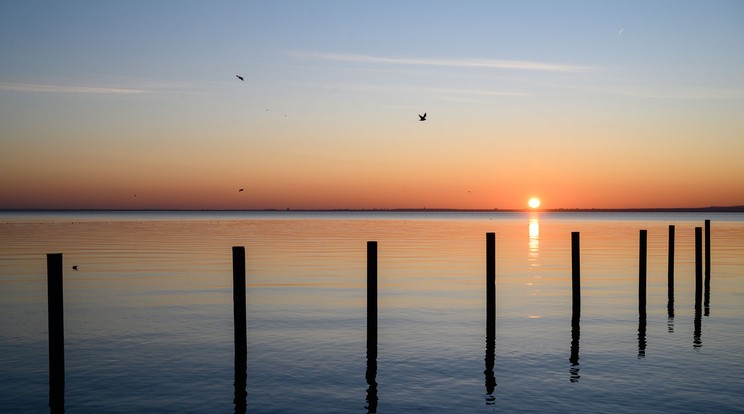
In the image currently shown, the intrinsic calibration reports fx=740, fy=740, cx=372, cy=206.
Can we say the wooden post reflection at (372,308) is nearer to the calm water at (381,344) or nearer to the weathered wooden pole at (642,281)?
the calm water at (381,344)

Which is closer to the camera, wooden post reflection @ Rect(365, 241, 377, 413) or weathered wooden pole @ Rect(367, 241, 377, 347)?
wooden post reflection @ Rect(365, 241, 377, 413)

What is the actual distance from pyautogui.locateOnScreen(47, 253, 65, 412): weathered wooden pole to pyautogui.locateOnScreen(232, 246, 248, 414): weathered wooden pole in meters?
3.33

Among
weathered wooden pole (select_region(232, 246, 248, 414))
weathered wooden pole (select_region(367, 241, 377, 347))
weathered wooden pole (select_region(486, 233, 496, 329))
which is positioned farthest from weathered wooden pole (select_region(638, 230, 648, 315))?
weathered wooden pole (select_region(232, 246, 248, 414))

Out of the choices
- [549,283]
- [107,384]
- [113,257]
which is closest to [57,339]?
[107,384]

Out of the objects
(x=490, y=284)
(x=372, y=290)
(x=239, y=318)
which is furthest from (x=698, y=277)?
(x=239, y=318)

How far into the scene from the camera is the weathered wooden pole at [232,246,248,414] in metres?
15.7

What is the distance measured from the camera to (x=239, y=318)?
16.0 meters

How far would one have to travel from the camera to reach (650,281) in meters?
35.1

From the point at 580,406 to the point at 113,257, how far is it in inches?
1613

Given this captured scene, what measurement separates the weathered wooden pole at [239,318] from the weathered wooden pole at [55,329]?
333cm

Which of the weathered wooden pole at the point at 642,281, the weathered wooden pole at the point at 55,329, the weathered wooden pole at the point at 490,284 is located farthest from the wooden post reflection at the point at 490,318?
the weathered wooden pole at the point at 55,329

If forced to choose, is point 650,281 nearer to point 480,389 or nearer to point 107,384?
point 480,389

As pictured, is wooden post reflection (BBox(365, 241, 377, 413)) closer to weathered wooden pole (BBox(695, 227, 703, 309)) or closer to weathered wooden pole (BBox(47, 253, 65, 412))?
weathered wooden pole (BBox(47, 253, 65, 412))

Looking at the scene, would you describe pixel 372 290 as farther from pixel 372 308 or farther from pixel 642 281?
pixel 642 281
